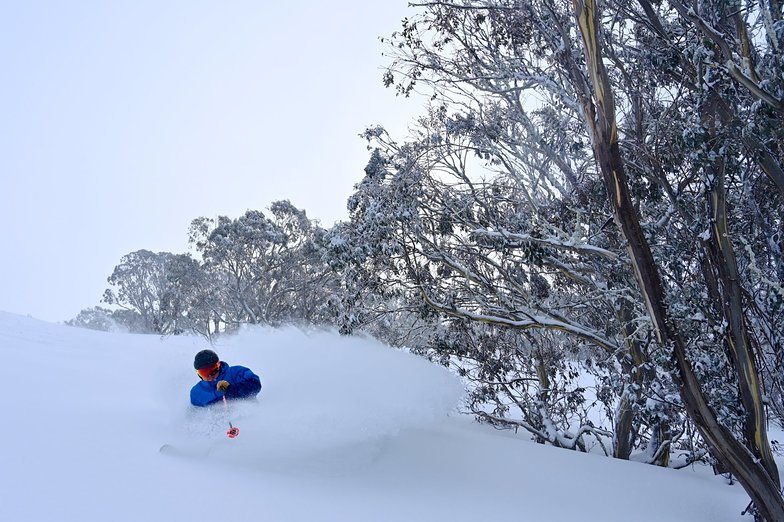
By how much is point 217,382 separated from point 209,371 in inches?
5.0

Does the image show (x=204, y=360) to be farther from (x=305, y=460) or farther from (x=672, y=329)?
(x=672, y=329)

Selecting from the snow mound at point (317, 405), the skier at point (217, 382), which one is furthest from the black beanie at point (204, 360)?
the snow mound at point (317, 405)

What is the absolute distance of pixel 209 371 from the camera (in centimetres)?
504

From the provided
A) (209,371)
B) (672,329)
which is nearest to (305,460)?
(209,371)

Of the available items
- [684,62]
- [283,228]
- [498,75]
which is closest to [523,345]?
[498,75]

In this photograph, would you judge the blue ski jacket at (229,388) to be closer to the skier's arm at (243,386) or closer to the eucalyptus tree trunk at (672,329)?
the skier's arm at (243,386)

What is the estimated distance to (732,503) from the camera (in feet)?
16.7

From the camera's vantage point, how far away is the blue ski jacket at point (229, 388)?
4.95 meters

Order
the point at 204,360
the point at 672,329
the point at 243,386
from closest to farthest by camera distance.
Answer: the point at 672,329
the point at 204,360
the point at 243,386

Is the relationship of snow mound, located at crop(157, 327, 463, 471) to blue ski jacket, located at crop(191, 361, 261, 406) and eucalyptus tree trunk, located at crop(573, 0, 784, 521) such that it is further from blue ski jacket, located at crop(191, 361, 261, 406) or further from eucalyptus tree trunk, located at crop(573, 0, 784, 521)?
eucalyptus tree trunk, located at crop(573, 0, 784, 521)

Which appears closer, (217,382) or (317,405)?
(217,382)

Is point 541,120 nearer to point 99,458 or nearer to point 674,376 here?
point 674,376

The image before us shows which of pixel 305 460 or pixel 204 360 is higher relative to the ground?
pixel 204 360

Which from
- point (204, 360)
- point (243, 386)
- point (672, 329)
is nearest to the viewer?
point (672, 329)
